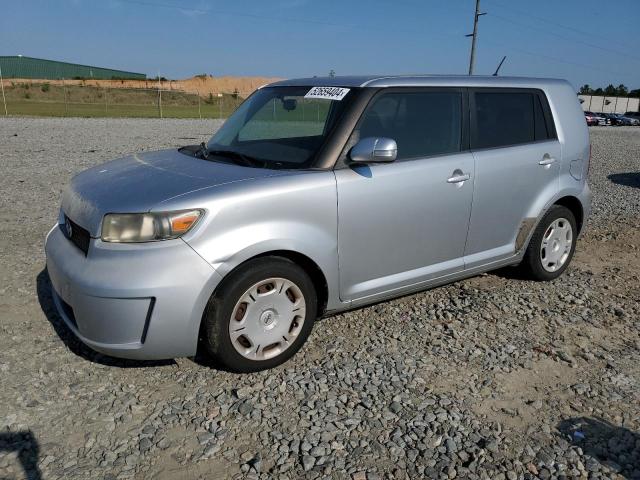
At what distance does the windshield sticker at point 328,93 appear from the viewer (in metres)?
3.59

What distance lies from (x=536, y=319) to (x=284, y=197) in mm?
2376

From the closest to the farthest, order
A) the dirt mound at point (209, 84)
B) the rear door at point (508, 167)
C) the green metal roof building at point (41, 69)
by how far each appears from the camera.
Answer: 1. the rear door at point (508, 167)
2. the green metal roof building at point (41, 69)
3. the dirt mound at point (209, 84)

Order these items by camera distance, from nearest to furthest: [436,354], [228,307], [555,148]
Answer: [228,307], [436,354], [555,148]

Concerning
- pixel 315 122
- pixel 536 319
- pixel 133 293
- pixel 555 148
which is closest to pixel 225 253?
pixel 133 293

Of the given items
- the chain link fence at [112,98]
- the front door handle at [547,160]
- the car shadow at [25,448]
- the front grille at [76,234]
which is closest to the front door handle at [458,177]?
the front door handle at [547,160]

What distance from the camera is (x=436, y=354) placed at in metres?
3.54

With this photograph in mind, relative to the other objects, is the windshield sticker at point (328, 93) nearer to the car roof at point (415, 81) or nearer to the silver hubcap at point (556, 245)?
the car roof at point (415, 81)

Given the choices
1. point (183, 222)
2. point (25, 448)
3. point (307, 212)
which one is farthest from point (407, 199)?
point (25, 448)

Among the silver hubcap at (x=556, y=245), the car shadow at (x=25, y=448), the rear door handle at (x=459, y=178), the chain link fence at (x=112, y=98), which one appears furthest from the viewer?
the chain link fence at (x=112, y=98)

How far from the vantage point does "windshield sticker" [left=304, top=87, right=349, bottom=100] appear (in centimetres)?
359

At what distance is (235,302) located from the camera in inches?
117

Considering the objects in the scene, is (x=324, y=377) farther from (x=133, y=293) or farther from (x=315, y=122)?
(x=315, y=122)

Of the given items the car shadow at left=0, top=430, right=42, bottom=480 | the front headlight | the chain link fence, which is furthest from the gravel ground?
the chain link fence

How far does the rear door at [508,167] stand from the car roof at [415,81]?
0.25 ft
